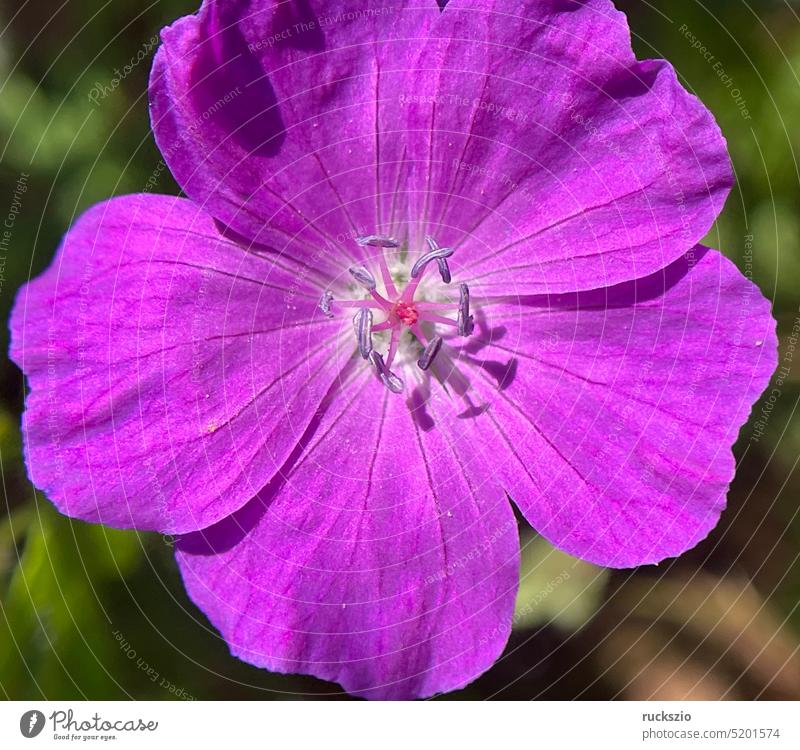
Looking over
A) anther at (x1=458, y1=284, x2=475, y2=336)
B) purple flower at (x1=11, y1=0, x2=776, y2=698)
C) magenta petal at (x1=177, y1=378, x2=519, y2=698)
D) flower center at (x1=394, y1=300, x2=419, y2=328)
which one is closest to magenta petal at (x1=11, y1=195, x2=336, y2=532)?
purple flower at (x1=11, y1=0, x2=776, y2=698)

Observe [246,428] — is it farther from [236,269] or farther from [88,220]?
[88,220]

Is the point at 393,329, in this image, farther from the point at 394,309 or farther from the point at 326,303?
the point at 326,303

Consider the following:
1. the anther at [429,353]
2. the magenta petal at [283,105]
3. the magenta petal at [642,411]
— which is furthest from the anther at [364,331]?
the magenta petal at [642,411]

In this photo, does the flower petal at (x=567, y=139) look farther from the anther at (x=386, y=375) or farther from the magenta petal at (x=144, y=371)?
the magenta petal at (x=144, y=371)

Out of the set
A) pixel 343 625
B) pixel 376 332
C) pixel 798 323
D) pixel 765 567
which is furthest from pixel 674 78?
pixel 765 567
